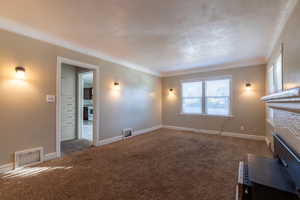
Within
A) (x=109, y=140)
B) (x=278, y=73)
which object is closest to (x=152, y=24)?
(x=278, y=73)

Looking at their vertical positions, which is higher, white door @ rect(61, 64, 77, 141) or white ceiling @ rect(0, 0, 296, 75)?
white ceiling @ rect(0, 0, 296, 75)

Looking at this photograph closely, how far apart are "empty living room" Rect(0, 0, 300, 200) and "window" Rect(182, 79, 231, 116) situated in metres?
0.24

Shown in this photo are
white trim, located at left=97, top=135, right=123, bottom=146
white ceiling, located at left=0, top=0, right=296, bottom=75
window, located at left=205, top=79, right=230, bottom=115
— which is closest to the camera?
white ceiling, located at left=0, top=0, right=296, bottom=75

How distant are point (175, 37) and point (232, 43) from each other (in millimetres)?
1411

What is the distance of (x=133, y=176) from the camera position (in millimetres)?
2309

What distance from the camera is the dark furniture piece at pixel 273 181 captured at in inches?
49.7

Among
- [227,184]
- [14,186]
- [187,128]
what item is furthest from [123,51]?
[187,128]

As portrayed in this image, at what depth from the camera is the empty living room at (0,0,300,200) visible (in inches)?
73.2

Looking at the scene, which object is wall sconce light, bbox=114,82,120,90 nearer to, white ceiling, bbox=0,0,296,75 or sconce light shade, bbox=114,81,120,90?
sconce light shade, bbox=114,81,120,90

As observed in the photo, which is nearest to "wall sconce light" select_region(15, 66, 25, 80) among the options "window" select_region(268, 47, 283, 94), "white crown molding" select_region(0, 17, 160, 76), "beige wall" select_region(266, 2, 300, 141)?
"white crown molding" select_region(0, 17, 160, 76)

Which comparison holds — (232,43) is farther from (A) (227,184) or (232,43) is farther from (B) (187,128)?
(B) (187,128)

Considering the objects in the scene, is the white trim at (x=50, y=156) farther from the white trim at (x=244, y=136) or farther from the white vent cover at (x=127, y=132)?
the white trim at (x=244, y=136)

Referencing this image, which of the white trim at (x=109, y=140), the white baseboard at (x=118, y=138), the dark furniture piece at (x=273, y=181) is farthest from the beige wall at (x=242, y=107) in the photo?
the dark furniture piece at (x=273, y=181)

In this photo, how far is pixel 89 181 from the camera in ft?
7.06
